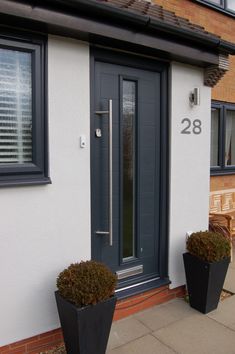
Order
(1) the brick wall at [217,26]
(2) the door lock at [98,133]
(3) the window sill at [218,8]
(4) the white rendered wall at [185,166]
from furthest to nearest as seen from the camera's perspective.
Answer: (3) the window sill at [218,8] < (1) the brick wall at [217,26] < (4) the white rendered wall at [185,166] < (2) the door lock at [98,133]

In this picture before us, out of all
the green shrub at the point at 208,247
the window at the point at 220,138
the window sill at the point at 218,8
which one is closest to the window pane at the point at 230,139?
the window at the point at 220,138

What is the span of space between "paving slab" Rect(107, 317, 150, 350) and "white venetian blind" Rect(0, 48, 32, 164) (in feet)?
5.73

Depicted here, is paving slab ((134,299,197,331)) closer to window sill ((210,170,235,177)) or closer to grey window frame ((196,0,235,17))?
window sill ((210,170,235,177))

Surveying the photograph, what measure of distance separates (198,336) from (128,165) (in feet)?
5.72

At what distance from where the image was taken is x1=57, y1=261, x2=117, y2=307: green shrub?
2.33m

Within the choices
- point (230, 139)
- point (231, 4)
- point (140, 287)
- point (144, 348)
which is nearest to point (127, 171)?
point (140, 287)

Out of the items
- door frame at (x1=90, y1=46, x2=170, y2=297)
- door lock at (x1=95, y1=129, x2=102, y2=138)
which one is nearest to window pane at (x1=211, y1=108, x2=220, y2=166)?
door frame at (x1=90, y1=46, x2=170, y2=297)

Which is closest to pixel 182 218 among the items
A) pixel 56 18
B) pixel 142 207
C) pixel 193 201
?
pixel 193 201

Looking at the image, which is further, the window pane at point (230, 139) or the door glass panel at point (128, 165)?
the window pane at point (230, 139)

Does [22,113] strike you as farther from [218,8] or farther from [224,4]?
[224,4]

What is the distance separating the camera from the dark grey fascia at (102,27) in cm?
237

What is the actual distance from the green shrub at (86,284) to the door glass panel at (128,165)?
920 millimetres

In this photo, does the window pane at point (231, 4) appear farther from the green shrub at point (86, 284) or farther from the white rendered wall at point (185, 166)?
Answer: the green shrub at point (86, 284)

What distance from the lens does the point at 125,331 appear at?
3041 mm
